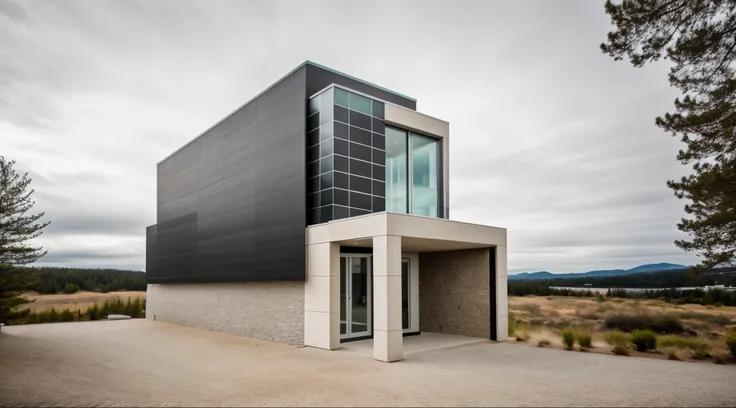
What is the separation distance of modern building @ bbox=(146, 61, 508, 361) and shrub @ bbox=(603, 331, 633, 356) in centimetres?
262

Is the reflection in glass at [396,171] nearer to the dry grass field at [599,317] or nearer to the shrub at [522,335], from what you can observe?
the shrub at [522,335]

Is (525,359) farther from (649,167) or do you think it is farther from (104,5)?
(104,5)

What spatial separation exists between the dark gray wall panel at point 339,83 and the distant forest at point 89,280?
2907 cm

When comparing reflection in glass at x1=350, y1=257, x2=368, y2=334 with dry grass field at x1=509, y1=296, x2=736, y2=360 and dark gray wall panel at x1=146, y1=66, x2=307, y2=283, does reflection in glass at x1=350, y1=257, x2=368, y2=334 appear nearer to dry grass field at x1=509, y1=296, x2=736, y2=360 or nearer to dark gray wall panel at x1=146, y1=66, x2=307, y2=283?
dark gray wall panel at x1=146, y1=66, x2=307, y2=283

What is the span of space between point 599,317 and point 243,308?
19.0 metres

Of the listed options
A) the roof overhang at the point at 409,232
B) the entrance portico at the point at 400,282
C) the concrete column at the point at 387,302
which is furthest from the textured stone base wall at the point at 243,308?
the concrete column at the point at 387,302

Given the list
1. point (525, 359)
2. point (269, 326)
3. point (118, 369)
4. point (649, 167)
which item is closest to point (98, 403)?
point (118, 369)

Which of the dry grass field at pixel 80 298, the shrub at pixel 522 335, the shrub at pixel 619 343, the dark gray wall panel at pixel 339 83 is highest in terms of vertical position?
the dark gray wall panel at pixel 339 83

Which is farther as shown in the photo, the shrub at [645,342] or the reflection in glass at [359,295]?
the reflection in glass at [359,295]

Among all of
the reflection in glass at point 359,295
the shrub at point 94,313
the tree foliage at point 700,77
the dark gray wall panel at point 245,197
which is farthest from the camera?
the shrub at point 94,313

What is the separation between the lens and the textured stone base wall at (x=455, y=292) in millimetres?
12742

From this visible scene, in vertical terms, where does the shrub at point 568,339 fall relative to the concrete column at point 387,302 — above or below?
below

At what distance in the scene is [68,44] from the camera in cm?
1250

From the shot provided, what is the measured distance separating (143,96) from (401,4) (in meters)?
9.13
